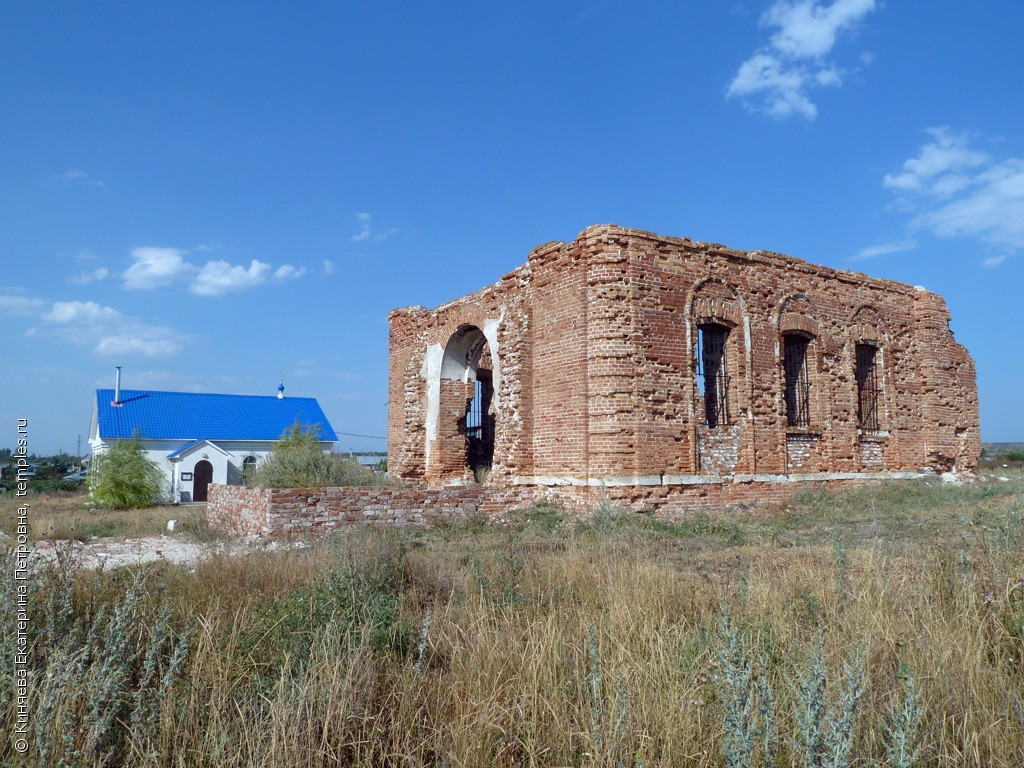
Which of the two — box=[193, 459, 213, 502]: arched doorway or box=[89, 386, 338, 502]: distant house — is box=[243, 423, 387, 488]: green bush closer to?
box=[89, 386, 338, 502]: distant house

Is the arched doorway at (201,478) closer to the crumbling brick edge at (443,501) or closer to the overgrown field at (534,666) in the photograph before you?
the crumbling brick edge at (443,501)

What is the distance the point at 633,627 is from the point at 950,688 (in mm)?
1486

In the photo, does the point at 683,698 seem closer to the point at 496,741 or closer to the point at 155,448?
the point at 496,741

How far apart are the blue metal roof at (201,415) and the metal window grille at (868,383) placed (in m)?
25.1

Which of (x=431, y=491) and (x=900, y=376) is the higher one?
(x=900, y=376)

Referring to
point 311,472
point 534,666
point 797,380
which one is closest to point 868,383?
point 797,380

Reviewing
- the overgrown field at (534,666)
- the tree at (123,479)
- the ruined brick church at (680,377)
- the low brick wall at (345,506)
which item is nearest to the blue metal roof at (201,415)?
the tree at (123,479)

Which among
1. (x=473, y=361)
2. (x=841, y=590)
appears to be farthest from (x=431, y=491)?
(x=841, y=590)

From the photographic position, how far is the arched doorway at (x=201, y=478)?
3078cm

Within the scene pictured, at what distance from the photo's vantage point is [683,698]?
279cm

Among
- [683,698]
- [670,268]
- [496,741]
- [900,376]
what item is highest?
[670,268]

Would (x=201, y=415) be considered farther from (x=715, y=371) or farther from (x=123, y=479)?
(x=715, y=371)

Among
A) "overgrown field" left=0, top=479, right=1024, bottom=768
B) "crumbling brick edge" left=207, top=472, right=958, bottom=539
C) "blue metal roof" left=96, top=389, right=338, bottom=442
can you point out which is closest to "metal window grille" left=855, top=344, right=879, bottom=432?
"crumbling brick edge" left=207, top=472, right=958, bottom=539

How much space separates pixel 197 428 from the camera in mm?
33906
